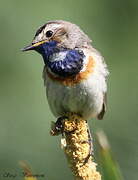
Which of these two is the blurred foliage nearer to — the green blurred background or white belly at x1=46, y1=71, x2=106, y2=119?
white belly at x1=46, y1=71, x2=106, y2=119

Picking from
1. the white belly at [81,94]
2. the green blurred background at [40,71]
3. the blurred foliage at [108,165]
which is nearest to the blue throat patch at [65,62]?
the white belly at [81,94]

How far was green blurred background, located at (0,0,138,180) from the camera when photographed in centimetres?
797

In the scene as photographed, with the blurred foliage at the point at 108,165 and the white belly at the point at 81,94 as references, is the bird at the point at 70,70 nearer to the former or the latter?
the white belly at the point at 81,94

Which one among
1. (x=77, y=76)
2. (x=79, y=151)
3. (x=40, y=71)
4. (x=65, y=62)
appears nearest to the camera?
(x=79, y=151)

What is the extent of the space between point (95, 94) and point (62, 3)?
11.9 ft

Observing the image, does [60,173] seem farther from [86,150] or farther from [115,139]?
[86,150]

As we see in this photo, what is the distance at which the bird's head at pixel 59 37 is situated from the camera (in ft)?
20.9

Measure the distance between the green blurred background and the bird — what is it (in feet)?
3.33

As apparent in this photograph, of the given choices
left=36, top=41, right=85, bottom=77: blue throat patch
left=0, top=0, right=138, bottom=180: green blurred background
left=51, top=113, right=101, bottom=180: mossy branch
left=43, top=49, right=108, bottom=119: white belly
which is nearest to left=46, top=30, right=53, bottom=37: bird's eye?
left=36, top=41, right=85, bottom=77: blue throat patch

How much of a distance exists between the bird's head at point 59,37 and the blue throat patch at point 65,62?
0.12 feet

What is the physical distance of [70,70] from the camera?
6.27m

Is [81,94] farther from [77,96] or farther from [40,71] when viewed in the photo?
[40,71]

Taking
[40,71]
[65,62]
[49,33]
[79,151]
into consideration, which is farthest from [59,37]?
[40,71]

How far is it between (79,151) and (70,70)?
5.94 ft
